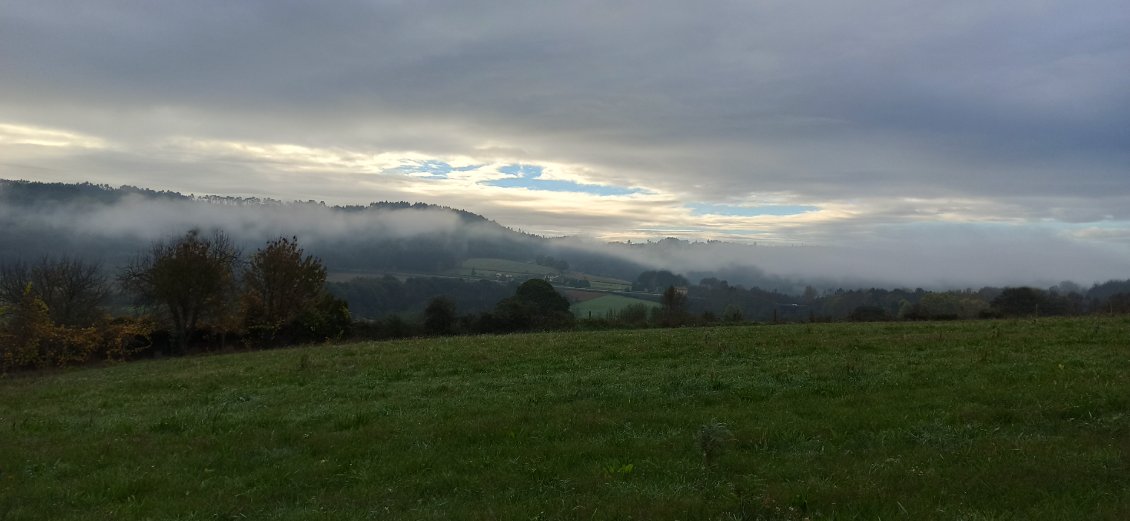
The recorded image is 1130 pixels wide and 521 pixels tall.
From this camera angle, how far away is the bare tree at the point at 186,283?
4409 cm

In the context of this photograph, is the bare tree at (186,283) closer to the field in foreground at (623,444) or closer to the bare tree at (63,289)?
the bare tree at (63,289)

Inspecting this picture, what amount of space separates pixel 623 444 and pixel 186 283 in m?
44.4

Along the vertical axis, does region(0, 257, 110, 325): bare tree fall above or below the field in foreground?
below

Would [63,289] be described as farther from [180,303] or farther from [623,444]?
[623,444]

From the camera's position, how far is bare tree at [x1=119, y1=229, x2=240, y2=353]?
44.1m

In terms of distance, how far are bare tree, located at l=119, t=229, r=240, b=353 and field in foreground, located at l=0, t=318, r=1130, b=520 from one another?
1122 inches

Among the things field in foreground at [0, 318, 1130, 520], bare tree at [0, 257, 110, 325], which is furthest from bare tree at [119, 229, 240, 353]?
field in foreground at [0, 318, 1130, 520]

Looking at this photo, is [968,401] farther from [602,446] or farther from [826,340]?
[826,340]

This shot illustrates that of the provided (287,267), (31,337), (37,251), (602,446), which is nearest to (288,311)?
(287,267)

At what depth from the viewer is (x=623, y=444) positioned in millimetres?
9539

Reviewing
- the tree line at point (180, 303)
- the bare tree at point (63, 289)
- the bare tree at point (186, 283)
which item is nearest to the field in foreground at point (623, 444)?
the tree line at point (180, 303)

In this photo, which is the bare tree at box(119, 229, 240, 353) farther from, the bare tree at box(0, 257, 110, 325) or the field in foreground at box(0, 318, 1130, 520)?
the field in foreground at box(0, 318, 1130, 520)

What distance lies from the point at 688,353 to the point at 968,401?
9753 millimetres

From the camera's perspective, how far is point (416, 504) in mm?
7582
